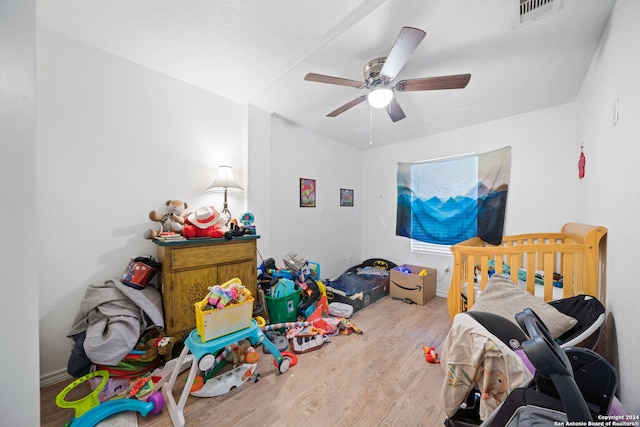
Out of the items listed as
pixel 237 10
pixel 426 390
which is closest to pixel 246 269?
pixel 426 390

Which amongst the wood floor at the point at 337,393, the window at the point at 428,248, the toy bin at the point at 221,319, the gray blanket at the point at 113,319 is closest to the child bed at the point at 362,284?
the window at the point at 428,248

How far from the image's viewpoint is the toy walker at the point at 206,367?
1.21 meters

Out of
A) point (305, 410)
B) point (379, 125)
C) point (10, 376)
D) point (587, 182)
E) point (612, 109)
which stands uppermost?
point (379, 125)

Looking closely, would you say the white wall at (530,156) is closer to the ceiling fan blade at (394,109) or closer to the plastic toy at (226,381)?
the ceiling fan blade at (394,109)

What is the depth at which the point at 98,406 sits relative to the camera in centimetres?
122

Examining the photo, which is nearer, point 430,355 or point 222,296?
point 222,296

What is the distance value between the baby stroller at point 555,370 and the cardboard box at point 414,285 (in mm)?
1676

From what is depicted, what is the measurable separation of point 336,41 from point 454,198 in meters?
2.40

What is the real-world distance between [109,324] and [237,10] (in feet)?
6.97

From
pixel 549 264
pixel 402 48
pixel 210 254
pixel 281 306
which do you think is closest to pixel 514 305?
pixel 549 264

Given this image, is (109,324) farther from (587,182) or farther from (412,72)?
(587,182)

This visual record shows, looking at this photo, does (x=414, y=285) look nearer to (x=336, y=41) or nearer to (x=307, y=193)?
(x=307, y=193)

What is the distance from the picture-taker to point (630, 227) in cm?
97

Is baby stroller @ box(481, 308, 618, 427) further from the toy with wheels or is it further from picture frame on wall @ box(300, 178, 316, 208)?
picture frame on wall @ box(300, 178, 316, 208)
